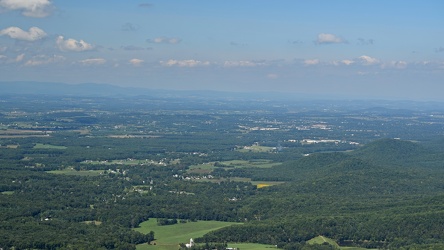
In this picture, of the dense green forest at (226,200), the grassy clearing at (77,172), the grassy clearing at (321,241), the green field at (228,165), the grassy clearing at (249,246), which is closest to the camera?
the grassy clearing at (249,246)

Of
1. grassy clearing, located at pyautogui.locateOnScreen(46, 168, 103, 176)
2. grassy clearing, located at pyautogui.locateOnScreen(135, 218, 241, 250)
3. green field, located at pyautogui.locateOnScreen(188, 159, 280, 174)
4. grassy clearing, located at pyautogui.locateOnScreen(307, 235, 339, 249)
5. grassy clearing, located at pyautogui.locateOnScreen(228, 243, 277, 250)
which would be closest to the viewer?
grassy clearing, located at pyautogui.locateOnScreen(228, 243, 277, 250)

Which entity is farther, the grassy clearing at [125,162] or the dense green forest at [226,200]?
the grassy clearing at [125,162]

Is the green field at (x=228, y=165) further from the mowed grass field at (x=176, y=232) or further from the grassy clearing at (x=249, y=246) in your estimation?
the grassy clearing at (x=249, y=246)

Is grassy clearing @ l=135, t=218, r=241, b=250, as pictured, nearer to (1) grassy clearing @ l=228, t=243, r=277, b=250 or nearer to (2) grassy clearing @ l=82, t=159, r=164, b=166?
(1) grassy clearing @ l=228, t=243, r=277, b=250

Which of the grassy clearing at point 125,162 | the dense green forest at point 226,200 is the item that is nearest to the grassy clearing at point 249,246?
the dense green forest at point 226,200

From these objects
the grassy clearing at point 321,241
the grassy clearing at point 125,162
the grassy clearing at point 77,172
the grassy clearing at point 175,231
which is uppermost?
the grassy clearing at point 321,241

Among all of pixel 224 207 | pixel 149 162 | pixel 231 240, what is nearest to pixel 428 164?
pixel 149 162

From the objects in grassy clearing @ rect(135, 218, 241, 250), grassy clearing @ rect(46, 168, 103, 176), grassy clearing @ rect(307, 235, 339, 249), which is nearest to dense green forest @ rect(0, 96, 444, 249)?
grassy clearing @ rect(46, 168, 103, 176)

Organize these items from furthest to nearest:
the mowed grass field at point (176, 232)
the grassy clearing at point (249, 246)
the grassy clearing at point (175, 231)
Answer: the grassy clearing at point (175, 231), the mowed grass field at point (176, 232), the grassy clearing at point (249, 246)
